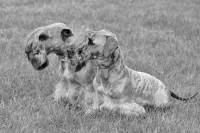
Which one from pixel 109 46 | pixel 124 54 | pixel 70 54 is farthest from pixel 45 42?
pixel 124 54

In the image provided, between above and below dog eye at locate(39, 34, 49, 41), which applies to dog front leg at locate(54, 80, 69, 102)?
below

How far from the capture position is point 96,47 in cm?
400

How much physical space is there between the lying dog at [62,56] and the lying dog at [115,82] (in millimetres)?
174

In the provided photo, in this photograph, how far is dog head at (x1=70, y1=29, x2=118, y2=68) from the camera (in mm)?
3893

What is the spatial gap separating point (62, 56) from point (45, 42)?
0.33 m

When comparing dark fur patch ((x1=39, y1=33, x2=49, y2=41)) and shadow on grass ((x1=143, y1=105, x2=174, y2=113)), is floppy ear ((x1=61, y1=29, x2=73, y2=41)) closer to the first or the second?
dark fur patch ((x1=39, y1=33, x2=49, y2=41))

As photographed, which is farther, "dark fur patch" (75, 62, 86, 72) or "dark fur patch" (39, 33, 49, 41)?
"dark fur patch" (39, 33, 49, 41)

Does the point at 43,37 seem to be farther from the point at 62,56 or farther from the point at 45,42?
the point at 62,56

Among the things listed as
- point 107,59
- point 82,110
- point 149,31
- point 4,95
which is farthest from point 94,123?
point 149,31

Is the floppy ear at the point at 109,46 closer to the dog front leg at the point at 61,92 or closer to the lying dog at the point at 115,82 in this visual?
the lying dog at the point at 115,82

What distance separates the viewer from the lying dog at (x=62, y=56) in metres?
4.16

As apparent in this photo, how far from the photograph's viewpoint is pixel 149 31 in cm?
934

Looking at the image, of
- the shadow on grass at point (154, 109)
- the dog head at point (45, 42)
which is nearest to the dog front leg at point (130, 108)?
the shadow on grass at point (154, 109)

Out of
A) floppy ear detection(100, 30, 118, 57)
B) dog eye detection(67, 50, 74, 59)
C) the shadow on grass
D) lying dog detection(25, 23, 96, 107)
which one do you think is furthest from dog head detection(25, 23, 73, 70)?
the shadow on grass
